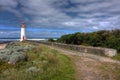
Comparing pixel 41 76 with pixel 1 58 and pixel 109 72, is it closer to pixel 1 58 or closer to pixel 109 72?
pixel 109 72

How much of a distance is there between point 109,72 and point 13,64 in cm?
597

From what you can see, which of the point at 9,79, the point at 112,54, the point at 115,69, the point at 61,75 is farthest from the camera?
the point at 112,54

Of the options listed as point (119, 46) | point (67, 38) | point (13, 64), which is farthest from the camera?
point (67, 38)

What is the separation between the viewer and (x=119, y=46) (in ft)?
61.9

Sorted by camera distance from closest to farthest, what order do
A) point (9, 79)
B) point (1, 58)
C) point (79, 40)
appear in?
point (9, 79)
point (1, 58)
point (79, 40)

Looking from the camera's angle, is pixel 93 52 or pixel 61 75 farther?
pixel 93 52

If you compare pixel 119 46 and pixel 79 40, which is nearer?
pixel 119 46

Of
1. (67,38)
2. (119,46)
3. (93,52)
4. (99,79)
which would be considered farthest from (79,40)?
(99,79)

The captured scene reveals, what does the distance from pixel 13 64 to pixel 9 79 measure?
190 inches

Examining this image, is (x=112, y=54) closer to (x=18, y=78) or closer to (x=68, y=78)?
(x=68, y=78)

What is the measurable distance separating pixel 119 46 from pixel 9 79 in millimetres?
13247

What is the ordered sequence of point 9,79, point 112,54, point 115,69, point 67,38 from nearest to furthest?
point 9,79
point 115,69
point 112,54
point 67,38

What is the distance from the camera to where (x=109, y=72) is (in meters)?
9.01

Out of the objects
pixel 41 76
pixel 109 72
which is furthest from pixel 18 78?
pixel 109 72
